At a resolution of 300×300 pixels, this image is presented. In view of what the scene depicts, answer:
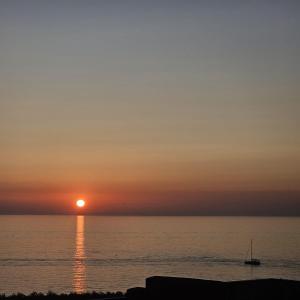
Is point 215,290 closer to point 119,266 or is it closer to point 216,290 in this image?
point 216,290

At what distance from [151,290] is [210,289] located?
1.40 meters

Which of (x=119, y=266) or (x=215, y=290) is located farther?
(x=119, y=266)

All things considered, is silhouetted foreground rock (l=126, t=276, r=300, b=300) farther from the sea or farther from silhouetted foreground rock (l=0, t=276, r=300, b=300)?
the sea

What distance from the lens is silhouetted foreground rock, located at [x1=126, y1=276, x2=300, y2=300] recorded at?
42.1ft

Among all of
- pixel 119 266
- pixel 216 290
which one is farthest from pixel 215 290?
pixel 119 266

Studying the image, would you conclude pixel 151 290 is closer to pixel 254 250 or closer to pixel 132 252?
pixel 132 252

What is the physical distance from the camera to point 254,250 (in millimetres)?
133125

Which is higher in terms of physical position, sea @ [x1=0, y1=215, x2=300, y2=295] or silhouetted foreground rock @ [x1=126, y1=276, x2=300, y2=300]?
silhouetted foreground rock @ [x1=126, y1=276, x2=300, y2=300]

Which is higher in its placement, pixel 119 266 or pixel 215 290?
pixel 215 290

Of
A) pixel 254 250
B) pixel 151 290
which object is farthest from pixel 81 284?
pixel 254 250

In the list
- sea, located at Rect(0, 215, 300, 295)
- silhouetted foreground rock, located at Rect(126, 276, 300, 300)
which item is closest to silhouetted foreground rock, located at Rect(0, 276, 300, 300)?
silhouetted foreground rock, located at Rect(126, 276, 300, 300)

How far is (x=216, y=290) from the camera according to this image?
12883mm

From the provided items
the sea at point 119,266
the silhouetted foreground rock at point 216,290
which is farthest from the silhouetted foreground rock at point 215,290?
the sea at point 119,266

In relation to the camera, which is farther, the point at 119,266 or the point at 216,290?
the point at 119,266
